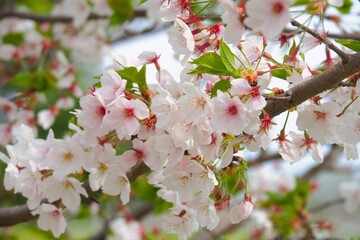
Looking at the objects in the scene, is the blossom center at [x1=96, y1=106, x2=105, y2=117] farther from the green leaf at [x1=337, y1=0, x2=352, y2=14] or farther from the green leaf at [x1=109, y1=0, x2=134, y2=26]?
the green leaf at [x1=109, y1=0, x2=134, y2=26]

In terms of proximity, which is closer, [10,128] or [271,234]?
[10,128]

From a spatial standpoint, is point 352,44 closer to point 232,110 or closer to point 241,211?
point 232,110

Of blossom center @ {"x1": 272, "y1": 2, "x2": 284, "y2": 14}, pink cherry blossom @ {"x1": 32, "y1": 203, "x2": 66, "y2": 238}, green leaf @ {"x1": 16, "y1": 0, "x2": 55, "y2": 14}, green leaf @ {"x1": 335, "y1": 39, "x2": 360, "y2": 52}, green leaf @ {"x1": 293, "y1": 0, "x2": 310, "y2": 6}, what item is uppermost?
blossom center @ {"x1": 272, "y1": 2, "x2": 284, "y2": 14}

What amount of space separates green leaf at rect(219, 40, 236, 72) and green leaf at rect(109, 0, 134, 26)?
58.5 inches

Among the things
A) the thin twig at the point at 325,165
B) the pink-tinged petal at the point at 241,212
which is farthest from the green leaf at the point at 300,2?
the thin twig at the point at 325,165

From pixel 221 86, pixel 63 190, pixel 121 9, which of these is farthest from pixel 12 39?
pixel 221 86

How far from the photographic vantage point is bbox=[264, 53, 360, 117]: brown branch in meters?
0.90

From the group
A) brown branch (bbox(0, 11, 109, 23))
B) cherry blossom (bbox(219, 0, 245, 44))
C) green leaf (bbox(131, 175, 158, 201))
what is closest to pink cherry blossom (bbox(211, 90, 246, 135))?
cherry blossom (bbox(219, 0, 245, 44))

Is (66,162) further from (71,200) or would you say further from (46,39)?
(46,39)

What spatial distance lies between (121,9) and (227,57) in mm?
1517

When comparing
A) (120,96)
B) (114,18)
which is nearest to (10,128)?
(114,18)

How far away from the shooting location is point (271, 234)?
2596 millimetres

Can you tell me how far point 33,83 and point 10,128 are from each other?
167mm

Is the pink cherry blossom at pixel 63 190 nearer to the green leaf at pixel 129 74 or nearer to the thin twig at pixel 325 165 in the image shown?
the green leaf at pixel 129 74
